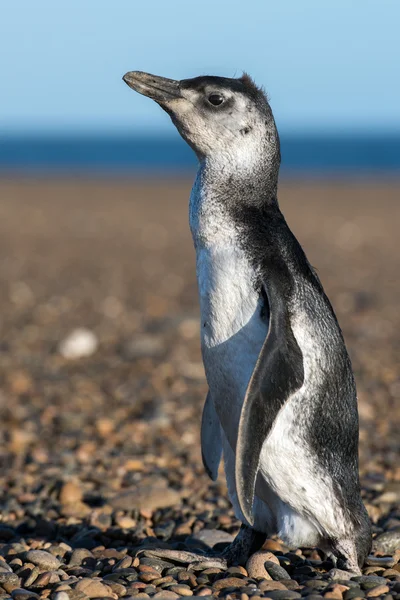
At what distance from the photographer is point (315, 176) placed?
3716 centimetres

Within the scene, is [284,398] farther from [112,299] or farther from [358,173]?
[358,173]

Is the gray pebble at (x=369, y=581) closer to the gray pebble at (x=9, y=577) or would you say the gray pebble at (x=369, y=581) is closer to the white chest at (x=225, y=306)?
the white chest at (x=225, y=306)

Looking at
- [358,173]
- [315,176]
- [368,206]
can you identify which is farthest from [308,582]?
[358,173]

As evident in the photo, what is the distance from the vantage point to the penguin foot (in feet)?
14.2

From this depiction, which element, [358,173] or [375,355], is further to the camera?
[358,173]

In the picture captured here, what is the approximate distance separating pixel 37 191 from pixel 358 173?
54.0 ft

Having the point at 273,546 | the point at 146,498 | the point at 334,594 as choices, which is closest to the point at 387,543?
the point at 273,546

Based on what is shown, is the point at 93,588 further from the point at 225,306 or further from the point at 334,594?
the point at 225,306

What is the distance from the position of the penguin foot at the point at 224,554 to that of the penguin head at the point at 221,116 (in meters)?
1.72

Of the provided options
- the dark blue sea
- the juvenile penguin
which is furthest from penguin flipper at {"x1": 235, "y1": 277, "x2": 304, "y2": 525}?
the dark blue sea

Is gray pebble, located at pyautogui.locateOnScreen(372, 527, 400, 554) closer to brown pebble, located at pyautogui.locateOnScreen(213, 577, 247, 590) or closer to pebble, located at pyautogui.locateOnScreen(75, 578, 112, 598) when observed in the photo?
brown pebble, located at pyautogui.locateOnScreen(213, 577, 247, 590)

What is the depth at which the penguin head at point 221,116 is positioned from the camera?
165 inches

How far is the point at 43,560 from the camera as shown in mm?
4199

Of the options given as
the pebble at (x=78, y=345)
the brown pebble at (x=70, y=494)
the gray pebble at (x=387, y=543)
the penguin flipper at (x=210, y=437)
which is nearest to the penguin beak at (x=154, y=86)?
the penguin flipper at (x=210, y=437)
